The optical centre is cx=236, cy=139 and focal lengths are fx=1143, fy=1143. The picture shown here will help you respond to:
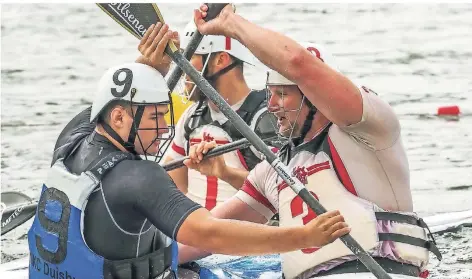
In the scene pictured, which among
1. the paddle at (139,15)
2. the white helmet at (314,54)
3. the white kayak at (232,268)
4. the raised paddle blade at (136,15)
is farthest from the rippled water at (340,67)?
the raised paddle blade at (136,15)

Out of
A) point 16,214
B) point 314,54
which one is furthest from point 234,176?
point 16,214

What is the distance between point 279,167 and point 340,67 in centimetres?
956

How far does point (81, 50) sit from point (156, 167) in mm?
11852

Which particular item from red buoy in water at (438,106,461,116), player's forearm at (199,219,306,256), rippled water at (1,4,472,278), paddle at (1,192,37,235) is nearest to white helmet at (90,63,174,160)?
player's forearm at (199,219,306,256)

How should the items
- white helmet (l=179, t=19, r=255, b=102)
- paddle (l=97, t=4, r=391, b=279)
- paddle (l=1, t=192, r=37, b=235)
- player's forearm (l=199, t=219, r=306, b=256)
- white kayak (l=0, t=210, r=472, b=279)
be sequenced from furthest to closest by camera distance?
paddle (l=1, t=192, r=37, b=235)
white helmet (l=179, t=19, r=255, b=102)
white kayak (l=0, t=210, r=472, b=279)
paddle (l=97, t=4, r=391, b=279)
player's forearm (l=199, t=219, r=306, b=256)

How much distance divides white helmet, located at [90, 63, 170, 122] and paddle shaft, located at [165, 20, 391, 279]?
0.26 metres

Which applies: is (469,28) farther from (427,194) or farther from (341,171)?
(341,171)

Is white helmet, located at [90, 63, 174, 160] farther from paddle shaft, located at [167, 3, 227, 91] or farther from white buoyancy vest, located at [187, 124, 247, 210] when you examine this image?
white buoyancy vest, located at [187, 124, 247, 210]

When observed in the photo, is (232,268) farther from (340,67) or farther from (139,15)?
(340,67)

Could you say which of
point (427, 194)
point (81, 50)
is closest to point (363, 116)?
point (427, 194)

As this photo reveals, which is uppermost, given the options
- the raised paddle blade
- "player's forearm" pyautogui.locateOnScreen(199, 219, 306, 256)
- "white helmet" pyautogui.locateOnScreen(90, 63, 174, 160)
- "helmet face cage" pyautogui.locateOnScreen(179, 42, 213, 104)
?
the raised paddle blade

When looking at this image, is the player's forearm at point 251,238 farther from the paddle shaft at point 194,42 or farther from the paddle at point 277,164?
the paddle shaft at point 194,42

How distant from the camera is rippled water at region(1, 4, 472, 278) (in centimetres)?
1034

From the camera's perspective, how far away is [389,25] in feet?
55.2
